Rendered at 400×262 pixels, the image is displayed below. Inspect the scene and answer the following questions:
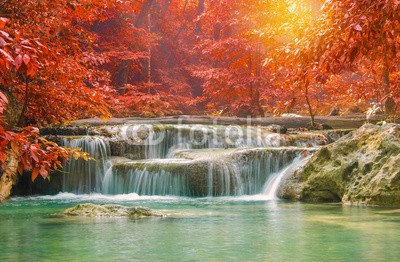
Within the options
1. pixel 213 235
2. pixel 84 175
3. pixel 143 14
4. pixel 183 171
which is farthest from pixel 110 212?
pixel 143 14

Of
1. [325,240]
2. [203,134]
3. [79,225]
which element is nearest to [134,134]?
[203,134]

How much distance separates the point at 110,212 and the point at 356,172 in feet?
13.6

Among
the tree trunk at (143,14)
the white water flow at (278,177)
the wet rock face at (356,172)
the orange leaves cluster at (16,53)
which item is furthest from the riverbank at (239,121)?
the orange leaves cluster at (16,53)

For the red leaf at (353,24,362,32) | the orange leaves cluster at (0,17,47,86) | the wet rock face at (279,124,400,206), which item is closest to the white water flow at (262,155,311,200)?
the wet rock face at (279,124,400,206)

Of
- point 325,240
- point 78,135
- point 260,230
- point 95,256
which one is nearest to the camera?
point 95,256

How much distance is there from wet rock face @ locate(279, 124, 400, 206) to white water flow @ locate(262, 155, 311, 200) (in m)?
0.30

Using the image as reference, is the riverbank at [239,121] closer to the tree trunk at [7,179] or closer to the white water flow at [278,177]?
the tree trunk at [7,179]

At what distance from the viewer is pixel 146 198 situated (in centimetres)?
1084

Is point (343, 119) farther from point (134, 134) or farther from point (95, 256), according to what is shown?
point (95, 256)

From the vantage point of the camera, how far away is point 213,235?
5504 millimetres

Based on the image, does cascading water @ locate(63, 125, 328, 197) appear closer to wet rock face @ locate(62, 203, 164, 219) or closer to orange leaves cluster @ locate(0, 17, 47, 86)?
wet rock face @ locate(62, 203, 164, 219)

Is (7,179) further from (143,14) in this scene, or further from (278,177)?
(143,14)

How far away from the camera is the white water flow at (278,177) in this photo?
10508mm

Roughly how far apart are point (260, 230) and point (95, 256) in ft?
6.85
